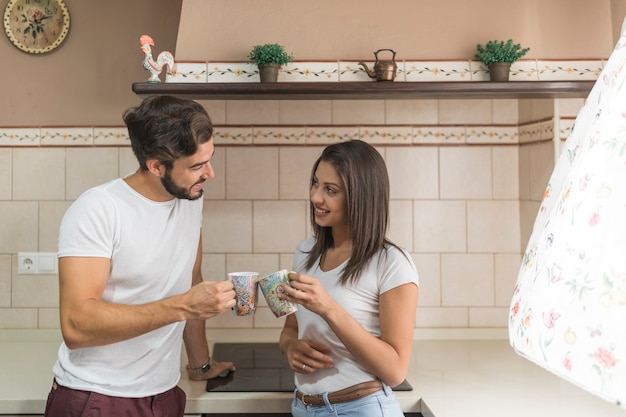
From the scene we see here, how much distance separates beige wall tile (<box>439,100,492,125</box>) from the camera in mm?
2336

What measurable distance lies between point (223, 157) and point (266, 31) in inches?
19.6

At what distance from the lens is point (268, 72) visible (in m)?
1.96

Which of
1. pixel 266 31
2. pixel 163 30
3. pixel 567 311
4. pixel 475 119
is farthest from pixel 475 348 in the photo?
pixel 567 311

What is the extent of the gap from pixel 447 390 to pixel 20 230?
1612mm

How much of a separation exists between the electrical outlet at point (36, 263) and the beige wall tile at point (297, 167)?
0.88m

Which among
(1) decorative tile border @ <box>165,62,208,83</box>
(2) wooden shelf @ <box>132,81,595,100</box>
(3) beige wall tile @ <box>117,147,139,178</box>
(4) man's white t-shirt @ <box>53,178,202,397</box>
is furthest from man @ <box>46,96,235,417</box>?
(3) beige wall tile @ <box>117,147,139,178</box>

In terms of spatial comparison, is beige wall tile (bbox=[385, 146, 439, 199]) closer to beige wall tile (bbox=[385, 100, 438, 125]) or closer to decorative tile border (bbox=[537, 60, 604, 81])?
beige wall tile (bbox=[385, 100, 438, 125])

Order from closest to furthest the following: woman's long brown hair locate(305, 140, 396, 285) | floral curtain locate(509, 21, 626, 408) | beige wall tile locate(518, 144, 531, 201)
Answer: floral curtain locate(509, 21, 626, 408), woman's long brown hair locate(305, 140, 396, 285), beige wall tile locate(518, 144, 531, 201)

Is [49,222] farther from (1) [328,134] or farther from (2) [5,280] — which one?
(1) [328,134]

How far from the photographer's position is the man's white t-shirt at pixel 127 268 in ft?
4.50

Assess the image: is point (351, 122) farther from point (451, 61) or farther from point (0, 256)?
point (0, 256)

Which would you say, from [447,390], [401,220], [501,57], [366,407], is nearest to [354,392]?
[366,407]

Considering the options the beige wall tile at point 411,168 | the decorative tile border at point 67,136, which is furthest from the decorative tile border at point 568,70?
the decorative tile border at point 67,136

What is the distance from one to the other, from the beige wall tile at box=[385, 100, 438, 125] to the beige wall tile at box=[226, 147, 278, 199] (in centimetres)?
44
